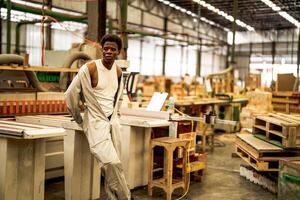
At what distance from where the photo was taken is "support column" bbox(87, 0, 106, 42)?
5938 mm

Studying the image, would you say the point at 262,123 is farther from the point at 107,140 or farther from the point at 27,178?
the point at 27,178

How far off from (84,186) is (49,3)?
5900mm

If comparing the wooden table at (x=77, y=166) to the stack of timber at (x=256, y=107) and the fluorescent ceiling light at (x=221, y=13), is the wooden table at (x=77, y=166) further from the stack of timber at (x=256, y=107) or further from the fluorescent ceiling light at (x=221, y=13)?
the fluorescent ceiling light at (x=221, y=13)

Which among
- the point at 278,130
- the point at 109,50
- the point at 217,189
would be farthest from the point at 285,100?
the point at 109,50

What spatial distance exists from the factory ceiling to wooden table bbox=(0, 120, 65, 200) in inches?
498

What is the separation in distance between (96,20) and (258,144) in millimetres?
3226

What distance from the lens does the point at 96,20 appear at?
6051 millimetres

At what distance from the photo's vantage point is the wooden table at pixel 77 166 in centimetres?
359

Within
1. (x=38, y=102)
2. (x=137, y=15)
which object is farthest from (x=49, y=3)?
(x=137, y=15)

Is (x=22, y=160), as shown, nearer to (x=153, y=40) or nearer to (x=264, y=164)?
(x=264, y=164)

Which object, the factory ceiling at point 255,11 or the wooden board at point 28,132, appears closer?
the wooden board at point 28,132

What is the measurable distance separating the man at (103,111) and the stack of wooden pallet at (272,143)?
1.91 metres

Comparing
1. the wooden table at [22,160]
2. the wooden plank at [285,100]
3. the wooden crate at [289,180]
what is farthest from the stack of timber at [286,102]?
the wooden table at [22,160]

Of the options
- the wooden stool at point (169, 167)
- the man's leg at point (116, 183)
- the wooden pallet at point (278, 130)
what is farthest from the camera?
the wooden pallet at point (278, 130)
